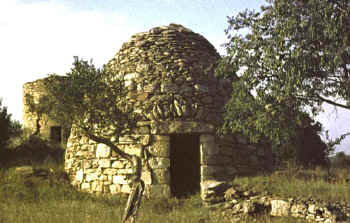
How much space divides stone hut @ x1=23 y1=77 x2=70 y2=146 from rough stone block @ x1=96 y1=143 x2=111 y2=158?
8183 millimetres

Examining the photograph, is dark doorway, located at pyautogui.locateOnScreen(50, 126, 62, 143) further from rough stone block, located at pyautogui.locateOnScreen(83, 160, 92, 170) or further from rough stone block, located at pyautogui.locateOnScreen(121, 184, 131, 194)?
rough stone block, located at pyautogui.locateOnScreen(121, 184, 131, 194)

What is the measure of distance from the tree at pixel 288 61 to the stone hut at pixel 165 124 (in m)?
1.20

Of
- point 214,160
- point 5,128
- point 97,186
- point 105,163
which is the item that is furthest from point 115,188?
point 5,128

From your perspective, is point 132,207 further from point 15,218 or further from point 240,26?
point 240,26

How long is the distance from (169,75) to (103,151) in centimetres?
294

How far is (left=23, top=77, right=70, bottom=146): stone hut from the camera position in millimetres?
17609

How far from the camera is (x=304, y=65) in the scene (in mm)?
7297

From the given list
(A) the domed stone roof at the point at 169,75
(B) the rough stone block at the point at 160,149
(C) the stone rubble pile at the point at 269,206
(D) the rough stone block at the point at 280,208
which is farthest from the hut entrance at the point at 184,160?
(D) the rough stone block at the point at 280,208

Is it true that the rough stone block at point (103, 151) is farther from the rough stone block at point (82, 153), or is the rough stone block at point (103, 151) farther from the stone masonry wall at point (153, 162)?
the rough stone block at point (82, 153)

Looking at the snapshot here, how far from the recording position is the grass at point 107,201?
7.46 metres

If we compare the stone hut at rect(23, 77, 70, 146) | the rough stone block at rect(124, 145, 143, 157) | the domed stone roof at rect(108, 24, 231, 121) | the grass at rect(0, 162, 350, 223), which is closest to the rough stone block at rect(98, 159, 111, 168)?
the rough stone block at rect(124, 145, 143, 157)

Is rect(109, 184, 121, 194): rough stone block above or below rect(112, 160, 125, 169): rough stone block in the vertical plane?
below

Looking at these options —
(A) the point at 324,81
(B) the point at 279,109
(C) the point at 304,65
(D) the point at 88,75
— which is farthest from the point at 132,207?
(A) the point at 324,81

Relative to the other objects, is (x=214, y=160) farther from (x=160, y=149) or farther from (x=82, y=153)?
(x=82, y=153)
